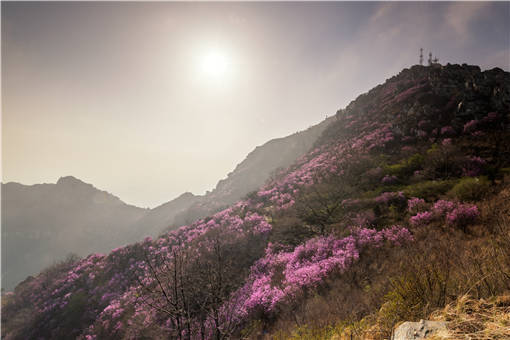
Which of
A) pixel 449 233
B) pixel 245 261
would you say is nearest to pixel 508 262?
pixel 449 233

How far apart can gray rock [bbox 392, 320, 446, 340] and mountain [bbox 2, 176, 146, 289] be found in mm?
72895

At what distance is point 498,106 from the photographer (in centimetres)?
1509

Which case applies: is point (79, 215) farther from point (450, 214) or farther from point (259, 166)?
point (450, 214)

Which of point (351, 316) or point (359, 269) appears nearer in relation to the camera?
point (351, 316)

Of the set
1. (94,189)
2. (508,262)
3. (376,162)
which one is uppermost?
(94,189)

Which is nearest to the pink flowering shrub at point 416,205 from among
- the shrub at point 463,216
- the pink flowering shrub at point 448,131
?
the shrub at point 463,216

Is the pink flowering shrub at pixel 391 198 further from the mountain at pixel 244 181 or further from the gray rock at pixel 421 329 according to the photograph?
the mountain at pixel 244 181

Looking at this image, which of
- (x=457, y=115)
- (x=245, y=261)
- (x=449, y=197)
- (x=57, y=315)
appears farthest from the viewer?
(x=457, y=115)

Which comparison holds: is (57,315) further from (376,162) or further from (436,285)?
(376,162)

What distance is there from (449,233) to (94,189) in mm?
118948

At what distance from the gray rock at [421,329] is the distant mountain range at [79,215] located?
43.5 meters

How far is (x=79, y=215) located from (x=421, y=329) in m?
111

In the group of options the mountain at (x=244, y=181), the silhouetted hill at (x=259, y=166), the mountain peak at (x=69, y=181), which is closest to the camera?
the mountain at (x=244, y=181)

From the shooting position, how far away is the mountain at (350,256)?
3293 millimetres
